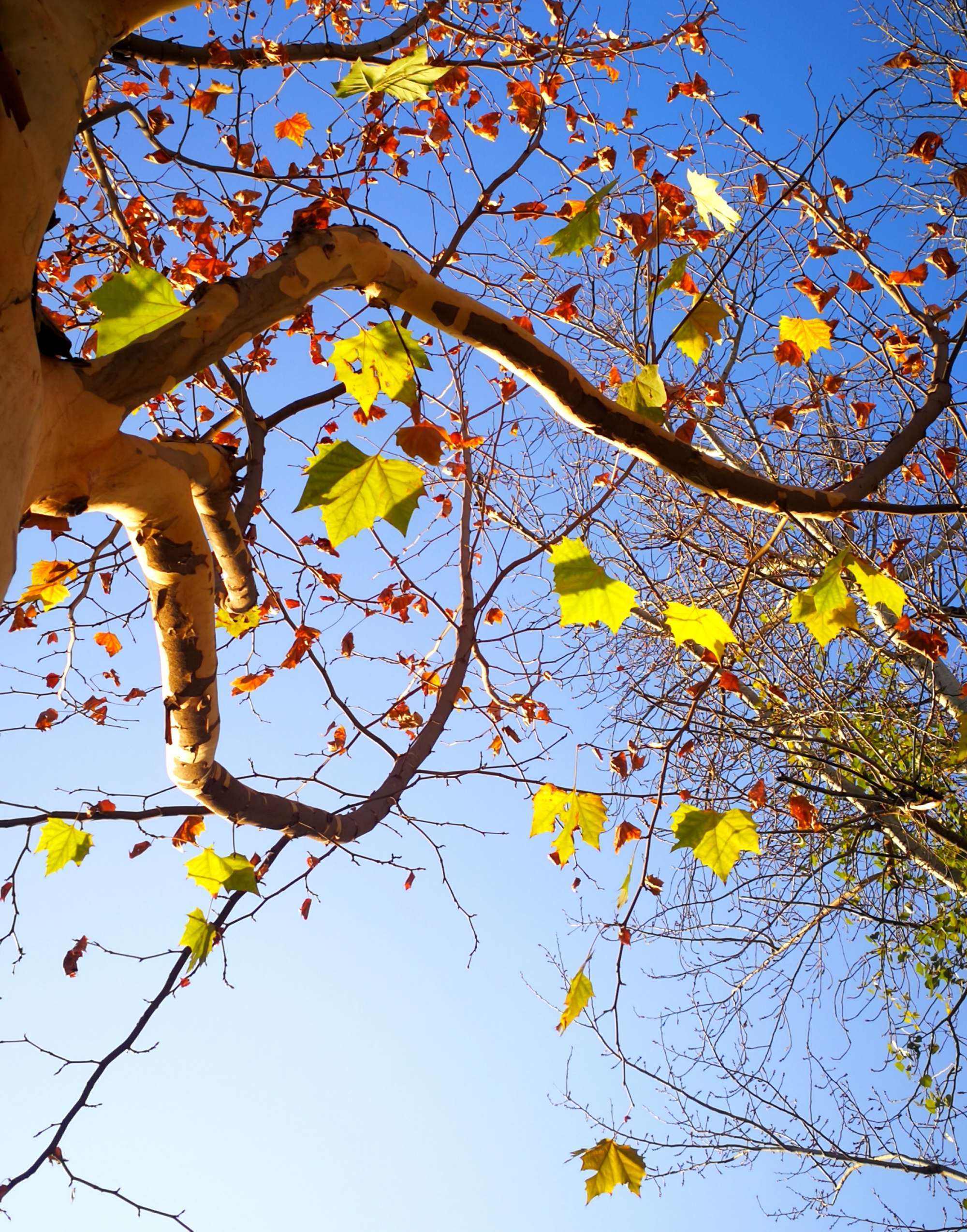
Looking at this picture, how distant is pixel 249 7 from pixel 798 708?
3.87 meters

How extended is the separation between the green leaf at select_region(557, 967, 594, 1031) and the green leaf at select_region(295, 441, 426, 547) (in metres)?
1.41

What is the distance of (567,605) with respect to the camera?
70.5 inches

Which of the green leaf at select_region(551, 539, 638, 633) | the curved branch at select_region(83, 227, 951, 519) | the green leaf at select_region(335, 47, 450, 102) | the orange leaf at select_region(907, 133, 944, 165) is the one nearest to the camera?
the curved branch at select_region(83, 227, 951, 519)

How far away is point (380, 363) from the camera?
1.69 metres

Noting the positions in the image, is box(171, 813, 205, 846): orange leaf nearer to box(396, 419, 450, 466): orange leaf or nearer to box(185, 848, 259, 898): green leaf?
box(185, 848, 259, 898): green leaf

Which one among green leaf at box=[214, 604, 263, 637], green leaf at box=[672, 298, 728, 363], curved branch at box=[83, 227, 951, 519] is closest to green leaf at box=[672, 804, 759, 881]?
curved branch at box=[83, 227, 951, 519]

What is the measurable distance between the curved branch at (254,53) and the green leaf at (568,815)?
8.01ft

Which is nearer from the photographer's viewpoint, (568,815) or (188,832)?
(568,815)

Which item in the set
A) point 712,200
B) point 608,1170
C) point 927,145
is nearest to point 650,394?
point 712,200

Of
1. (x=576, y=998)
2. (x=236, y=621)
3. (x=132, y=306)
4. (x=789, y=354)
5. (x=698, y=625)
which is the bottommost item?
(x=576, y=998)

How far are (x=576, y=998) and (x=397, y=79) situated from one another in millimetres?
2265

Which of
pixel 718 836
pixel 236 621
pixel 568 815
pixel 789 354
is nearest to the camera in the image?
pixel 718 836

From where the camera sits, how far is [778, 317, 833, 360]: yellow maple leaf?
8.19ft

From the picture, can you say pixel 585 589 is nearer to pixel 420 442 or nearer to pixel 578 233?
pixel 420 442
